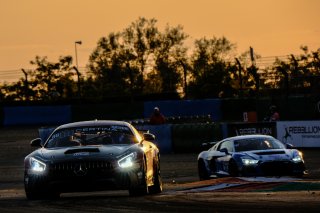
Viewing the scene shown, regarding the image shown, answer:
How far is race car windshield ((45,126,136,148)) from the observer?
1761cm

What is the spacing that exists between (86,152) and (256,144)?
26.3 feet

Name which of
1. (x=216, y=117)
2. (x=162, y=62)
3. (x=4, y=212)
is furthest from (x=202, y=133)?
(x=162, y=62)

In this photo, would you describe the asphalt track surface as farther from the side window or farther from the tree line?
the tree line

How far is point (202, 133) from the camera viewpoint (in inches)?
1411

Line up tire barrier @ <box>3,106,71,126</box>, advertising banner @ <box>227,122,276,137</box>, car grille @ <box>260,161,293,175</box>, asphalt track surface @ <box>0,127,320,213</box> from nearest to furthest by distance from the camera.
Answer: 1. asphalt track surface @ <box>0,127,320,213</box>
2. car grille @ <box>260,161,293,175</box>
3. advertising banner @ <box>227,122,276,137</box>
4. tire barrier @ <box>3,106,71,126</box>

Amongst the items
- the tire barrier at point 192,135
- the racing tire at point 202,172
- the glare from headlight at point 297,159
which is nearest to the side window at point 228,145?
the racing tire at point 202,172

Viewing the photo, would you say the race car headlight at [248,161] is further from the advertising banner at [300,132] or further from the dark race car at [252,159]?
the advertising banner at [300,132]

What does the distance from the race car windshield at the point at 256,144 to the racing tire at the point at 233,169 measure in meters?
0.42

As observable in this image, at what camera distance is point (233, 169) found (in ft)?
77.3

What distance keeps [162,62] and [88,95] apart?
51.9 feet

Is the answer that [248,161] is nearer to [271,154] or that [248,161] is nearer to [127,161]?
[271,154]

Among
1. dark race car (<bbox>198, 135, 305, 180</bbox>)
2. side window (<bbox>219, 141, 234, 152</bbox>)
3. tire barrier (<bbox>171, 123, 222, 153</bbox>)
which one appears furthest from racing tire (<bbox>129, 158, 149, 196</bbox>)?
tire barrier (<bbox>171, 123, 222, 153</bbox>)

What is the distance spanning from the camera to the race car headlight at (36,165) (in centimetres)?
1662

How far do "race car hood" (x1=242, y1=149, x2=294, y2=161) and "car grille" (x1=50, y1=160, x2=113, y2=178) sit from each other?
23.9ft
